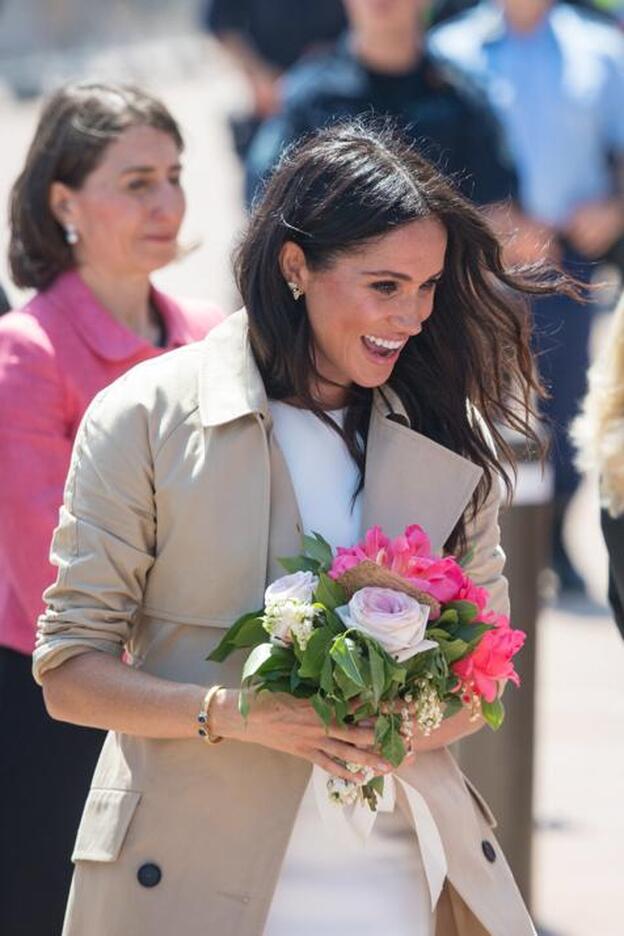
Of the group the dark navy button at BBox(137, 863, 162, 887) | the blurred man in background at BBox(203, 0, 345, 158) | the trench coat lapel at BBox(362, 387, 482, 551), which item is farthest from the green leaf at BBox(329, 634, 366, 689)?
the blurred man in background at BBox(203, 0, 345, 158)

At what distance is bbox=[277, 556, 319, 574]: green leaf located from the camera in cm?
289

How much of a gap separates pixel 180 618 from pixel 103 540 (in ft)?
0.54

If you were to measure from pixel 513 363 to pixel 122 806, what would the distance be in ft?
3.12

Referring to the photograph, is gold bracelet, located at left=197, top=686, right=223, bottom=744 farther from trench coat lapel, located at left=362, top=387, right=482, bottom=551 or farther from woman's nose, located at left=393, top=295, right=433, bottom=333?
woman's nose, located at left=393, top=295, right=433, bottom=333

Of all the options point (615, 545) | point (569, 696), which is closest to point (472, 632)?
point (615, 545)

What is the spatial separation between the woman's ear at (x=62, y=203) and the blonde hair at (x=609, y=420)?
118cm

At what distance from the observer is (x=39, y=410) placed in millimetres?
4055

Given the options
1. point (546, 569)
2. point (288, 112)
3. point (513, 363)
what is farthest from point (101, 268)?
point (546, 569)

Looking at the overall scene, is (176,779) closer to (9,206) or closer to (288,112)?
(9,206)

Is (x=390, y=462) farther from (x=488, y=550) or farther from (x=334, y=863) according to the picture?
(x=334, y=863)

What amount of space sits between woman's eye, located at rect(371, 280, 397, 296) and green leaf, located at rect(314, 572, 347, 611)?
0.46 metres

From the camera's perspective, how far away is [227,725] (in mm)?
2871

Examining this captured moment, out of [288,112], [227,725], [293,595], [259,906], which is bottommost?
[288,112]

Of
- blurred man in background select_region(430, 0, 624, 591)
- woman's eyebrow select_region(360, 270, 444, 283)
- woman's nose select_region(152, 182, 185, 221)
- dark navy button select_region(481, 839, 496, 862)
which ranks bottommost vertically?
blurred man in background select_region(430, 0, 624, 591)
